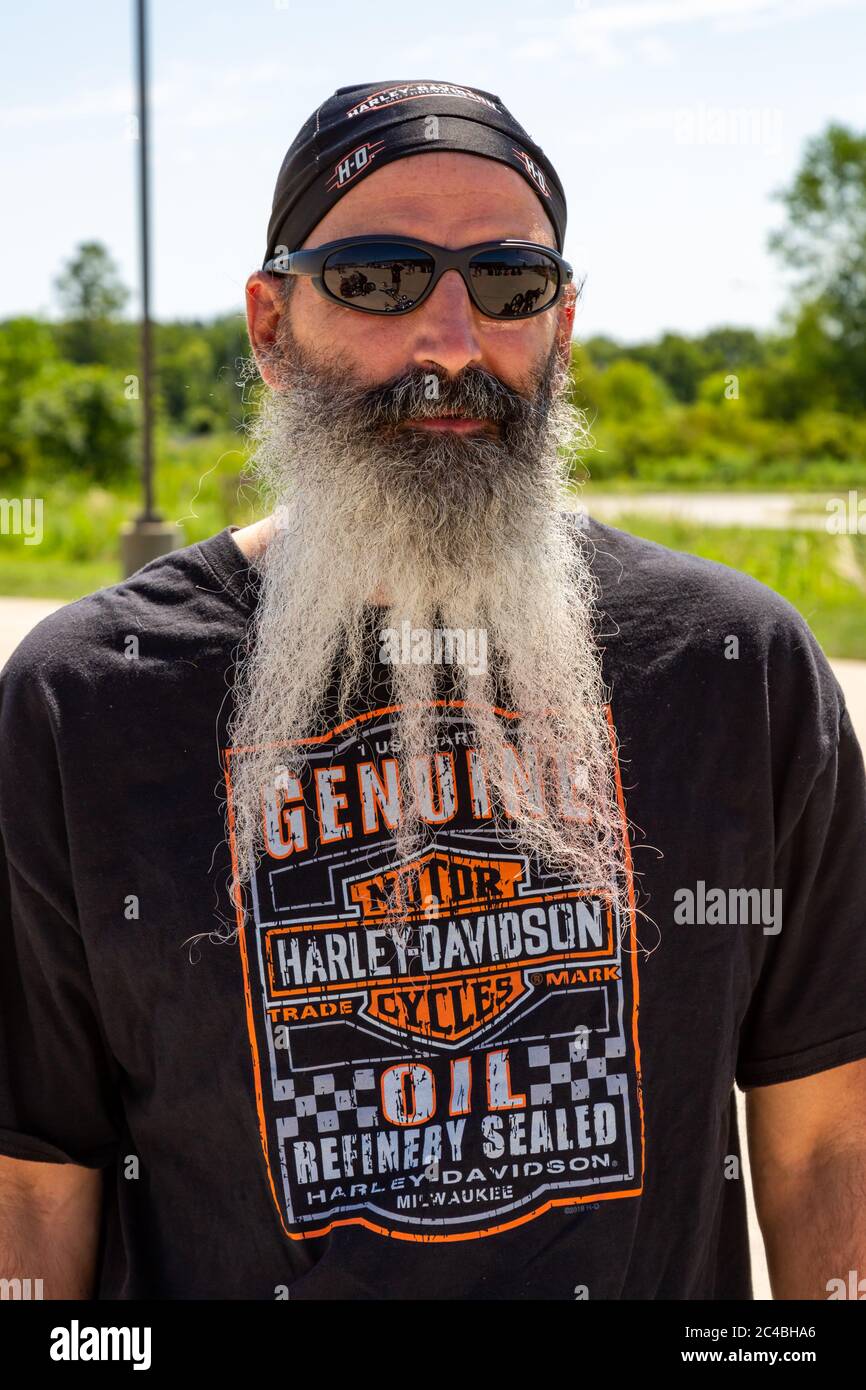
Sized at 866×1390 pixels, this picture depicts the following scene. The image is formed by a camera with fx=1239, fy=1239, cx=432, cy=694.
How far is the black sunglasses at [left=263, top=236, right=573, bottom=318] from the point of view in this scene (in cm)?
186

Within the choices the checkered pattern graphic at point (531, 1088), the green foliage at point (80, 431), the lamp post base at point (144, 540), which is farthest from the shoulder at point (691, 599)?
the green foliage at point (80, 431)

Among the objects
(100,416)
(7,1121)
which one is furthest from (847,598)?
(100,416)

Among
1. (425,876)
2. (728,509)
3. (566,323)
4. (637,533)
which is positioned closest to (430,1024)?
(425,876)

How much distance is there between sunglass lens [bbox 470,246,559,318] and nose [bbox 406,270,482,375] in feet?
0.11

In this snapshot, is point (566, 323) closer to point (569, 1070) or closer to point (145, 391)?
point (569, 1070)

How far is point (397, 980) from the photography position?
1.68 m

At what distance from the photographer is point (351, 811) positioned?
1721mm

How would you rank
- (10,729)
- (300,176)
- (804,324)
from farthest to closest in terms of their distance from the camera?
(804,324), (300,176), (10,729)

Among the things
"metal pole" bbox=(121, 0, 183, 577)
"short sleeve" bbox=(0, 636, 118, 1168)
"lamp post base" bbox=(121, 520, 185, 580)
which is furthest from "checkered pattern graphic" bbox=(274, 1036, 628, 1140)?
"lamp post base" bbox=(121, 520, 185, 580)

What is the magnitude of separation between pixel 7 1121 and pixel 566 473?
1.34 m

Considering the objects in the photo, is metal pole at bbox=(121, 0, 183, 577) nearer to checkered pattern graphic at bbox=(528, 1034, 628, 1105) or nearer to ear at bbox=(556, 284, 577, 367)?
ear at bbox=(556, 284, 577, 367)

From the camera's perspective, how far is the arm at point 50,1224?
5.71 ft

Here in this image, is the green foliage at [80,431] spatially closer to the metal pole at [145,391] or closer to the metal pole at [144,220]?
the metal pole at [145,391]

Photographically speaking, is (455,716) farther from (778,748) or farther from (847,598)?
(847,598)
